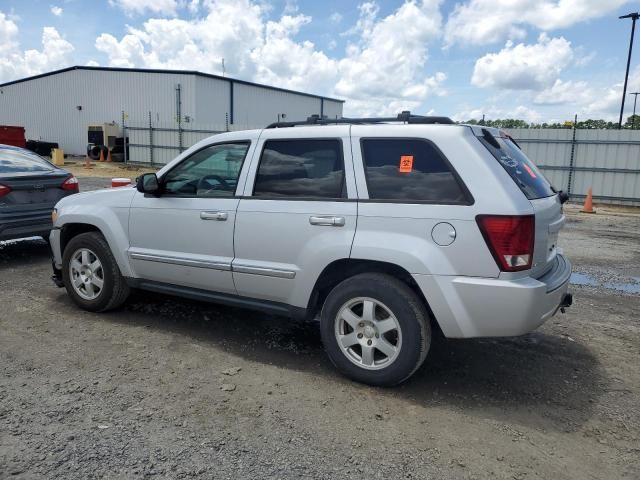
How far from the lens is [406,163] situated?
142 inches

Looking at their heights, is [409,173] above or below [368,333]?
above

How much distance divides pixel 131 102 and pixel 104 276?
106 ft

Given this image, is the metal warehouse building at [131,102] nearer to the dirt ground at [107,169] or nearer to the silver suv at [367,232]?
the dirt ground at [107,169]

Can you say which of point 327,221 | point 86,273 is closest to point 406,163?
point 327,221

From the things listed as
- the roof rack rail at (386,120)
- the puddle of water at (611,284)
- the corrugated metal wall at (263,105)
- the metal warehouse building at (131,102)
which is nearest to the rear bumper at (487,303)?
the roof rack rail at (386,120)

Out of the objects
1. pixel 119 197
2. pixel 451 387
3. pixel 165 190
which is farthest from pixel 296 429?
pixel 119 197

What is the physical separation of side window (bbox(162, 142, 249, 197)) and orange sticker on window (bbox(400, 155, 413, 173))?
137cm

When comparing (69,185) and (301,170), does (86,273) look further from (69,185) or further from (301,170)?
(69,185)

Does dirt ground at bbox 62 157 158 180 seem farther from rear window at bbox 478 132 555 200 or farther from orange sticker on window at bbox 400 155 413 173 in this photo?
rear window at bbox 478 132 555 200

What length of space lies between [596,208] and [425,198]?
14.7m

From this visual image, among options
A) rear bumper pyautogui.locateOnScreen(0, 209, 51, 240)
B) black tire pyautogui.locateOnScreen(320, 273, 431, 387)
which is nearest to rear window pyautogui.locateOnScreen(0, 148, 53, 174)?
rear bumper pyautogui.locateOnScreen(0, 209, 51, 240)

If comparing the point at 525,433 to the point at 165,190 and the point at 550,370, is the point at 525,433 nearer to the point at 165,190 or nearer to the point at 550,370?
the point at 550,370

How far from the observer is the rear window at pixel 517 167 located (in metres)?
3.51

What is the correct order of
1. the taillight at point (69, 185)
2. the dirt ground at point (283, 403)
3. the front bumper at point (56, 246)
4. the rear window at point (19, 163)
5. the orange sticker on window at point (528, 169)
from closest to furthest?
the dirt ground at point (283, 403)
the orange sticker on window at point (528, 169)
the front bumper at point (56, 246)
the rear window at point (19, 163)
the taillight at point (69, 185)
